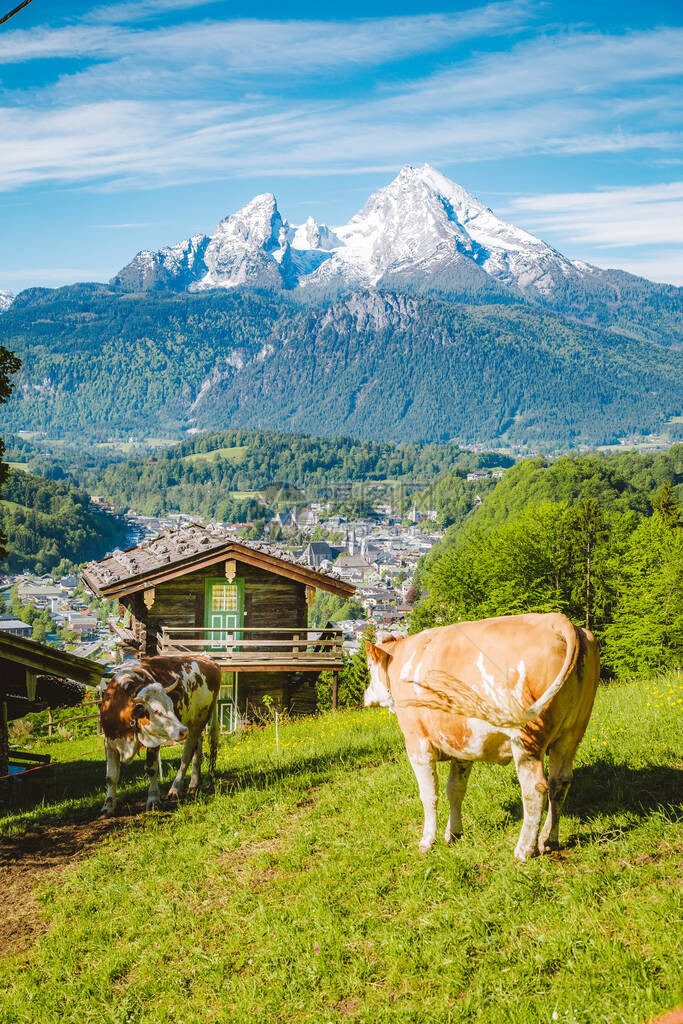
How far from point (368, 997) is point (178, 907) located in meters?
2.89

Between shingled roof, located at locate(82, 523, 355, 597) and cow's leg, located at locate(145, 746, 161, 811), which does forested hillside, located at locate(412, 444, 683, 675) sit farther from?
cow's leg, located at locate(145, 746, 161, 811)

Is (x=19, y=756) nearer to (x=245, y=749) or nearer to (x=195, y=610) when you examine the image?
(x=245, y=749)

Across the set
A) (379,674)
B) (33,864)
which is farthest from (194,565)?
(379,674)

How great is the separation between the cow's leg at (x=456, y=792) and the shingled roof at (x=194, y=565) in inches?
807

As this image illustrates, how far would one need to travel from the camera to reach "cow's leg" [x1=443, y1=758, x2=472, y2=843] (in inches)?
349

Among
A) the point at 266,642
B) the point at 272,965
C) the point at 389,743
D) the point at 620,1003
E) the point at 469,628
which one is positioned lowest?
the point at 266,642

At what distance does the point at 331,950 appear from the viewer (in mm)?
7457

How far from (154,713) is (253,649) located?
18464mm

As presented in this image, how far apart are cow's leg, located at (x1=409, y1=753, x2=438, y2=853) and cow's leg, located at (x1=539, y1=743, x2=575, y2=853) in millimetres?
1200

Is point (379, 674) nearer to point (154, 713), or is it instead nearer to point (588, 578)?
point (154, 713)

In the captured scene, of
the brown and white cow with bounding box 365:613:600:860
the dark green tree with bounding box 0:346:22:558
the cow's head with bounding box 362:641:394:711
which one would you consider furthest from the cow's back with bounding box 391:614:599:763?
the dark green tree with bounding box 0:346:22:558

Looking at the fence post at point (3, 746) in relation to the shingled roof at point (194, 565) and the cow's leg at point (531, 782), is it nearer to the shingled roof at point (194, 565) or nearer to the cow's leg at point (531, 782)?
the cow's leg at point (531, 782)

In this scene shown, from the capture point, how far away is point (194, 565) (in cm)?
2911

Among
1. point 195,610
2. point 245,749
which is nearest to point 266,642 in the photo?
point 195,610
